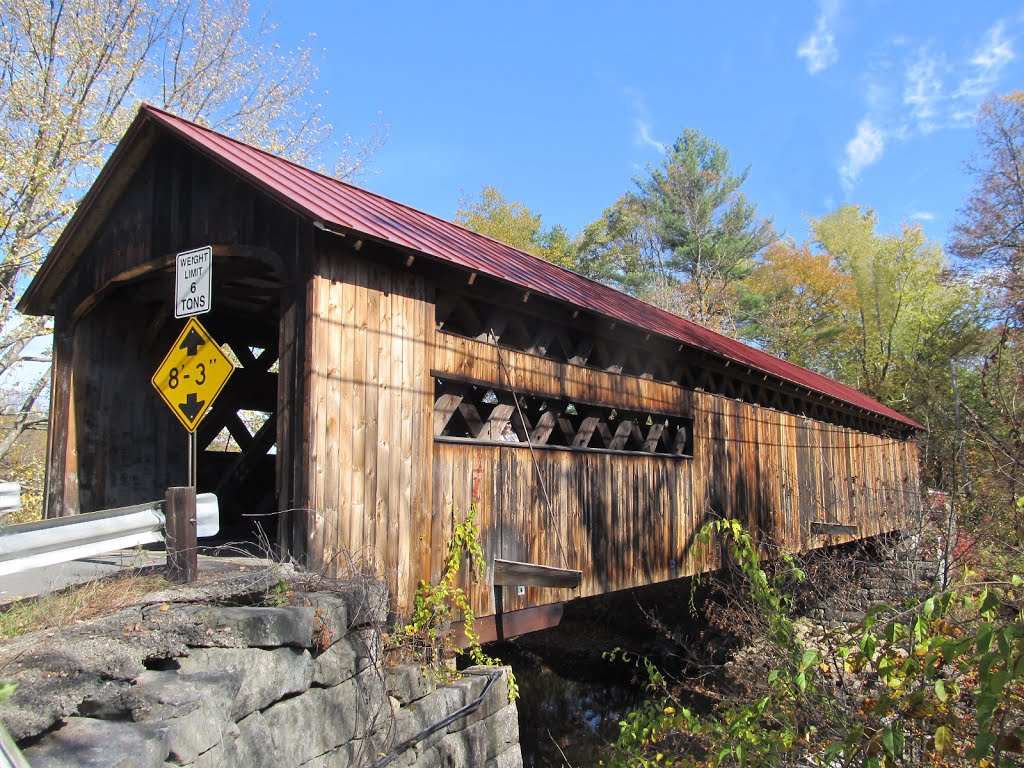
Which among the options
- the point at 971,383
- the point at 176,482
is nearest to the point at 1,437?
the point at 176,482

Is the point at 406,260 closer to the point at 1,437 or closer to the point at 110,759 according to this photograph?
the point at 110,759

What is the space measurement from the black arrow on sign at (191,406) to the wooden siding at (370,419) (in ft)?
2.58

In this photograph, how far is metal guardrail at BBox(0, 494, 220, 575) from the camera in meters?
3.50

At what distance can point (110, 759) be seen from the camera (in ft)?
8.89

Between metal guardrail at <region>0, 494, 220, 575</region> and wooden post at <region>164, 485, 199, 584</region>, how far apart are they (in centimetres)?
10

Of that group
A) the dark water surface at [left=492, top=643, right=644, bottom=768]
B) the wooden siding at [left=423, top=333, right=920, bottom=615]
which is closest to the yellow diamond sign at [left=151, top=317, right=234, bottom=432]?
the wooden siding at [left=423, top=333, right=920, bottom=615]

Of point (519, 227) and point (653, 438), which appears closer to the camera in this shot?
point (653, 438)

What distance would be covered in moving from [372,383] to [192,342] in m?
1.36

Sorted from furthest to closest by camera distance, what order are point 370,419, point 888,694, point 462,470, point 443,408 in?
point 443,408
point 462,470
point 370,419
point 888,694

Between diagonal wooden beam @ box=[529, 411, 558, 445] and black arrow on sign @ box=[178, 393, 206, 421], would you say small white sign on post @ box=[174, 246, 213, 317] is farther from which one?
diagonal wooden beam @ box=[529, 411, 558, 445]

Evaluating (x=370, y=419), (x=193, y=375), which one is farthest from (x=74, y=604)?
(x=370, y=419)

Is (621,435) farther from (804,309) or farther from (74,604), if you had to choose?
(804,309)

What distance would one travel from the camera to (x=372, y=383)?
5793 mm

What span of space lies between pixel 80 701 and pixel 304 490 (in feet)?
8.08
